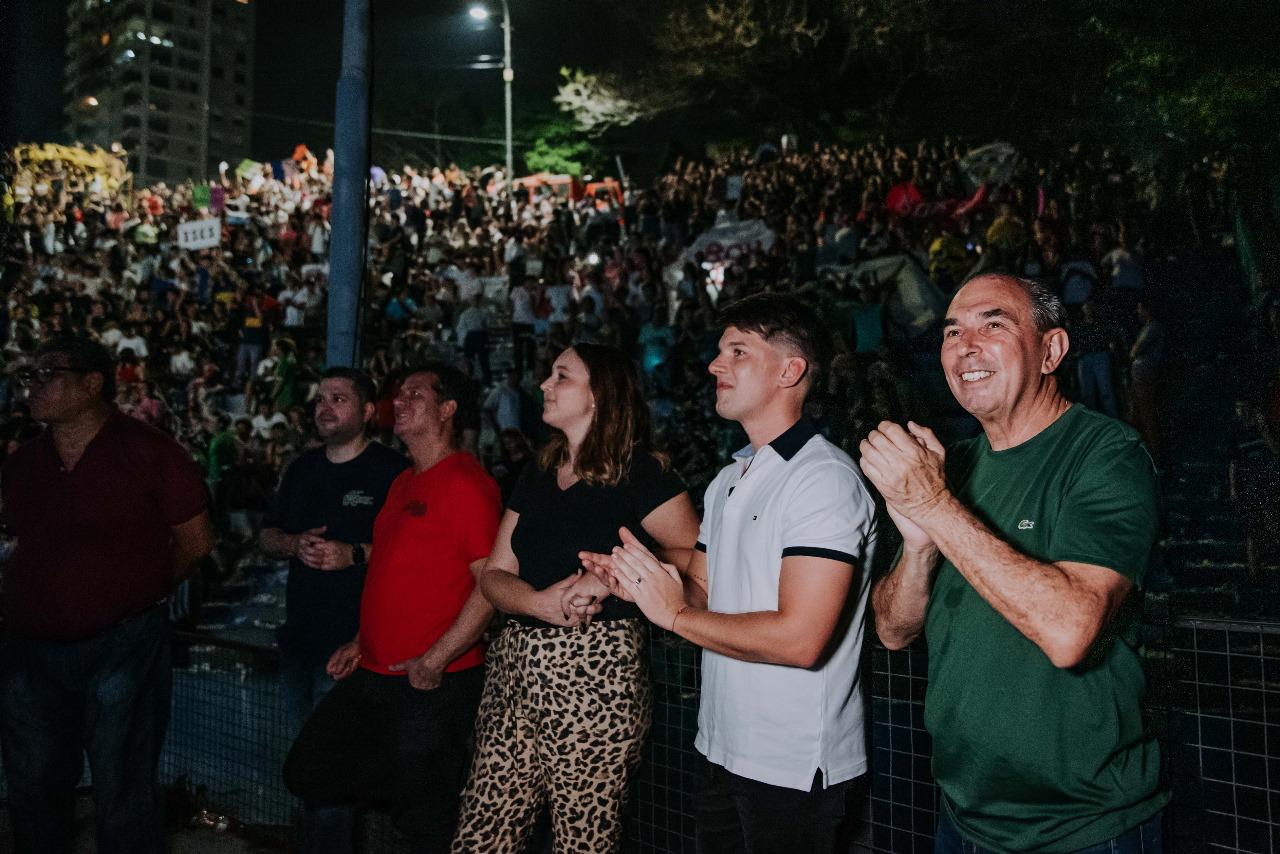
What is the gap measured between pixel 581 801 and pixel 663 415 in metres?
9.31

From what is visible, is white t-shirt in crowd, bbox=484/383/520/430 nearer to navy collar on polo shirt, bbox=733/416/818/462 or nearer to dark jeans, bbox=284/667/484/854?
dark jeans, bbox=284/667/484/854

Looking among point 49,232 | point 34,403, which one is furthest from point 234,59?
point 34,403

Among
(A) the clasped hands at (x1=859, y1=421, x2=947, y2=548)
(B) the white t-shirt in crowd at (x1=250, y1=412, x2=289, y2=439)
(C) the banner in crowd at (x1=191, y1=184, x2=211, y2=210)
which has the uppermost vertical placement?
(C) the banner in crowd at (x1=191, y1=184, x2=211, y2=210)

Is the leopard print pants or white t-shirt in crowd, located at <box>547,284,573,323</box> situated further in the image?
white t-shirt in crowd, located at <box>547,284,573,323</box>

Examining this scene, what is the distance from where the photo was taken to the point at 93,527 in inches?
148

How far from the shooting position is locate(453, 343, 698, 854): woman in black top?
9.96 ft

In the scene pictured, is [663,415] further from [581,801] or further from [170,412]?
[581,801]

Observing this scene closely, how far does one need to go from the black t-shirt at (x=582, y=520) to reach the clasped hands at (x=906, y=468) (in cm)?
127

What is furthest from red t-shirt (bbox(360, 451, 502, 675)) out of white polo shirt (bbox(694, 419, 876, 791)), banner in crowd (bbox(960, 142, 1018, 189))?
banner in crowd (bbox(960, 142, 1018, 189))

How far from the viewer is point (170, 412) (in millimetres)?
15195

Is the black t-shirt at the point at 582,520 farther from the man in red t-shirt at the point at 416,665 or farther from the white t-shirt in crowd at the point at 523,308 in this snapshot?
the white t-shirt in crowd at the point at 523,308

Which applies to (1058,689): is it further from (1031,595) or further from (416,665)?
(416,665)

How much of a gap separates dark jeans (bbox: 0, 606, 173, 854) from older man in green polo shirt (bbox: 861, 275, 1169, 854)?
3.01 metres

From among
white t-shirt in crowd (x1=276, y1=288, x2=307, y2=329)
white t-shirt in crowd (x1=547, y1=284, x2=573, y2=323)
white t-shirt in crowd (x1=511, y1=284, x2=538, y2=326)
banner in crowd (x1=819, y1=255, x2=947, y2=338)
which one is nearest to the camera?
banner in crowd (x1=819, y1=255, x2=947, y2=338)
